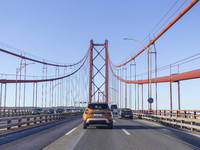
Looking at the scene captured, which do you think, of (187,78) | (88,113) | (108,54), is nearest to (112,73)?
(108,54)

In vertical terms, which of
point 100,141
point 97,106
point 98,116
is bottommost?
point 100,141

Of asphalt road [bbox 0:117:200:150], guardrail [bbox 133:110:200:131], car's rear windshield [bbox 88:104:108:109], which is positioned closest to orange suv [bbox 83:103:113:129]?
car's rear windshield [bbox 88:104:108:109]

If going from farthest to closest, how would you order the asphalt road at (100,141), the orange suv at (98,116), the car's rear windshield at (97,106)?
the car's rear windshield at (97,106)
the orange suv at (98,116)
the asphalt road at (100,141)

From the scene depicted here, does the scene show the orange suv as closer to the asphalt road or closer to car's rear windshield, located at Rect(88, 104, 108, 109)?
car's rear windshield, located at Rect(88, 104, 108, 109)

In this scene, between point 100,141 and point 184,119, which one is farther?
point 184,119

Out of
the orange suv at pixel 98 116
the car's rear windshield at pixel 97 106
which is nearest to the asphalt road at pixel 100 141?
the orange suv at pixel 98 116

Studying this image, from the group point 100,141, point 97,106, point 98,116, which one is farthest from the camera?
point 97,106

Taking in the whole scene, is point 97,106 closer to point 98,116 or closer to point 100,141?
point 98,116

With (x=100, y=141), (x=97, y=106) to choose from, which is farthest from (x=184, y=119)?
(x=100, y=141)

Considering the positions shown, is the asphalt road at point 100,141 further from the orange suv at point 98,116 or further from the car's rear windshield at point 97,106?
the car's rear windshield at point 97,106

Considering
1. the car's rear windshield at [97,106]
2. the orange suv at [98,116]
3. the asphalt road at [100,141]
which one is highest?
the car's rear windshield at [97,106]

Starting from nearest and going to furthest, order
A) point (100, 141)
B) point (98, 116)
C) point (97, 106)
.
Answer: point (100, 141) < point (98, 116) < point (97, 106)

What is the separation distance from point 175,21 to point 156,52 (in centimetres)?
1082

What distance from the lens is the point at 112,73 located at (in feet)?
244
